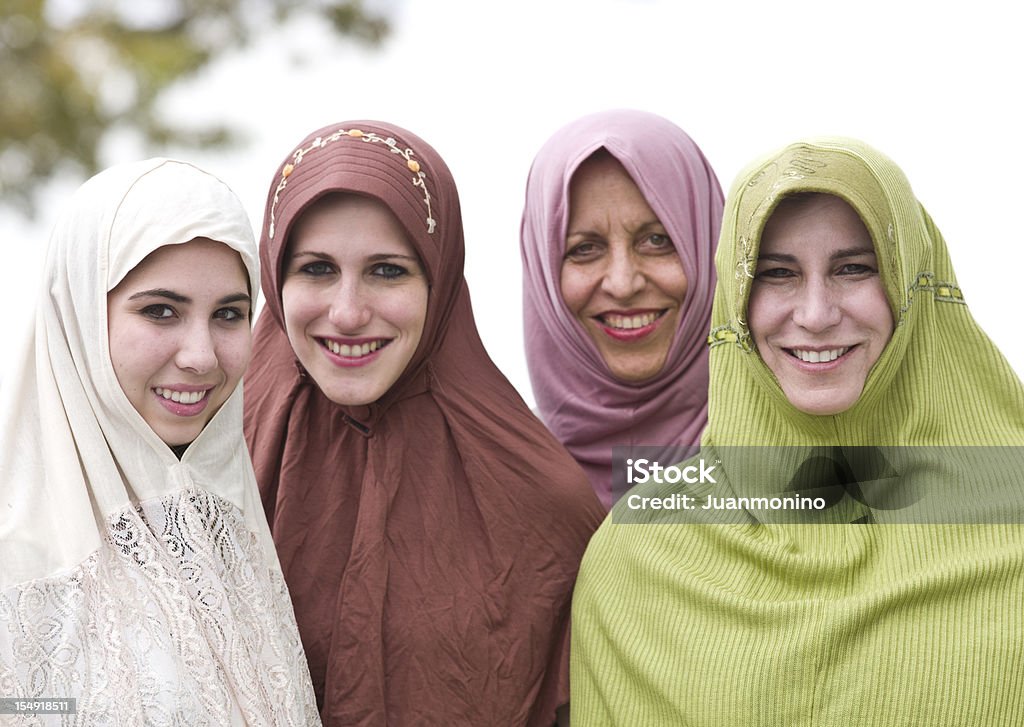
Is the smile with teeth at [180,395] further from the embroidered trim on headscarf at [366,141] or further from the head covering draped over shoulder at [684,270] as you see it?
the head covering draped over shoulder at [684,270]

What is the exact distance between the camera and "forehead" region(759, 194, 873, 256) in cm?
246

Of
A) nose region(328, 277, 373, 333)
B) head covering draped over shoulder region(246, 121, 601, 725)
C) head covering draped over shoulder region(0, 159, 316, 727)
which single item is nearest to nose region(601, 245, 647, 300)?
head covering draped over shoulder region(246, 121, 601, 725)

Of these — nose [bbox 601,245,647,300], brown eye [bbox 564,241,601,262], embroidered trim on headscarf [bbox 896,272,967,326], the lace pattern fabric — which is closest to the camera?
the lace pattern fabric

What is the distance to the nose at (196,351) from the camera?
2.32 m

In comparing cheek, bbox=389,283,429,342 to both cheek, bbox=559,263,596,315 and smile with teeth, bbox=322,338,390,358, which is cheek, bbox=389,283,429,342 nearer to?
smile with teeth, bbox=322,338,390,358

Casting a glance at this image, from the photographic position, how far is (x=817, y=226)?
247 centimetres

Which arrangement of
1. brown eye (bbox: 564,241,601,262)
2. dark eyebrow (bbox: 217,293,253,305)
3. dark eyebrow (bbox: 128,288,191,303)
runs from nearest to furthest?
dark eyebrow (bbox: 128,288,191,303) → dark eyebrow (bbox: 217,293,253,305) → brown eye (bbox: 564,241,601,262)

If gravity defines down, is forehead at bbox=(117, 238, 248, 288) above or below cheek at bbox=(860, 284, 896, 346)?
above

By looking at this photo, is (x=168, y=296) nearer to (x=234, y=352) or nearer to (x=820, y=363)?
(x=234, y=352)

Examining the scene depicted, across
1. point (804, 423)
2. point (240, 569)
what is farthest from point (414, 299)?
point (804, 423)

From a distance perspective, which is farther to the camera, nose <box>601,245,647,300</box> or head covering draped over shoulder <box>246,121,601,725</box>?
nose <box>601,245,647,300</box>

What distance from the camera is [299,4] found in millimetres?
5148

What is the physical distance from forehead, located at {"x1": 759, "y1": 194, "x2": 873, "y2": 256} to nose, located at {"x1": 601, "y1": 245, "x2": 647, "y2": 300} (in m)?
0.79

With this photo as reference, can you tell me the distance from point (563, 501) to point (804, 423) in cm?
63
